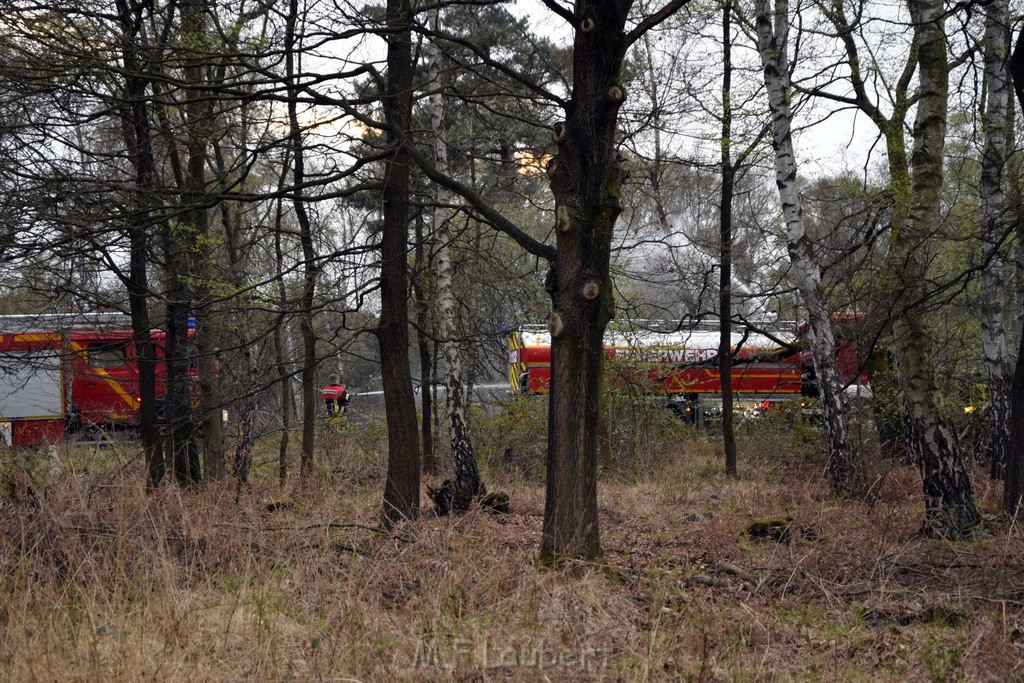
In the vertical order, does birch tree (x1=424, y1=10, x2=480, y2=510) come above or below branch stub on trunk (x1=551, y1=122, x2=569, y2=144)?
below

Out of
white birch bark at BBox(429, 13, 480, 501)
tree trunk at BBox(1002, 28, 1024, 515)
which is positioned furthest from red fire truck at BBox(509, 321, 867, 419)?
white birch bark at BBox(429, 13, 480, 501)

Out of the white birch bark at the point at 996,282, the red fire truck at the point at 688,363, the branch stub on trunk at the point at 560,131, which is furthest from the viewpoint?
the red fire truck at the point at 688,363

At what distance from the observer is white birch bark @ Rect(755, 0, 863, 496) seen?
408 inches

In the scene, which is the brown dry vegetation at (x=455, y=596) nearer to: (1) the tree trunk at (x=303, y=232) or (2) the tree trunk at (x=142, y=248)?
(2) the tree trunk at (x=142, y=248)

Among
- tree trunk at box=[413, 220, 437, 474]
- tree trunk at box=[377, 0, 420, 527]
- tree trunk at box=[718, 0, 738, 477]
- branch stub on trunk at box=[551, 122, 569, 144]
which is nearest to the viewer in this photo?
branch stub on trunk at box=[551, 122, 569, 144]

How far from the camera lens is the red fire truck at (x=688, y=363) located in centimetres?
1498

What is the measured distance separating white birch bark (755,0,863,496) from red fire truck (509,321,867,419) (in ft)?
1.39

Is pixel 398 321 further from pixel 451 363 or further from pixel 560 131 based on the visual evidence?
pixel 451 363

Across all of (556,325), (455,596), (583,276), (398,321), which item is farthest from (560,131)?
(455,596)

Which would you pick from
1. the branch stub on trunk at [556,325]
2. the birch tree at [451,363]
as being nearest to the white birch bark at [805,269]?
the birch tree at [451,363]

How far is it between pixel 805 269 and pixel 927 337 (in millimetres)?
2308

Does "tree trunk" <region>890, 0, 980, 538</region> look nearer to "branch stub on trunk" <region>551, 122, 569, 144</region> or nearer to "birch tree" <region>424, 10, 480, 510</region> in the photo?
"branch stub on trunk" <region>551, 122, 569, 144</region>

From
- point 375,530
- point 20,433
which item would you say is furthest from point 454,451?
point 20,433

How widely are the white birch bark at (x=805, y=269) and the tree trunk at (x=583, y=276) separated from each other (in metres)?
4.14
